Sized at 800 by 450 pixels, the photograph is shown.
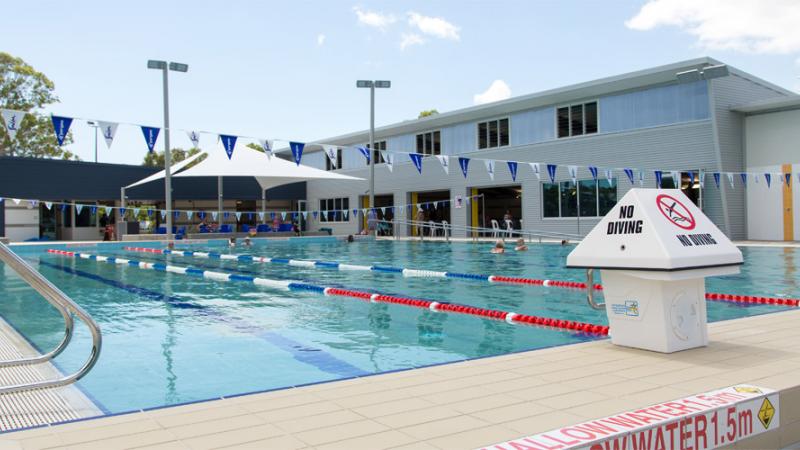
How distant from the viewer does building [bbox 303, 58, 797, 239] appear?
19938 millimetres

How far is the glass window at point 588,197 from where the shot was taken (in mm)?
23047

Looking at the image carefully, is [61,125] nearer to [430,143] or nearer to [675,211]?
[675,211]

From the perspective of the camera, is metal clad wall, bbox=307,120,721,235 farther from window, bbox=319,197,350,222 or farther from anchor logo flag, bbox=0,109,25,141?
anchor logo flag, bbox=0,109,25,141

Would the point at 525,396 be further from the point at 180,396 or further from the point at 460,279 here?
the point at 460,279

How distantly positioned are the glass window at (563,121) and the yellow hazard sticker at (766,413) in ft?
71.5

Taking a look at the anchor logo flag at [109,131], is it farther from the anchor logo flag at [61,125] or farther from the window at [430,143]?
the window at [430,143]

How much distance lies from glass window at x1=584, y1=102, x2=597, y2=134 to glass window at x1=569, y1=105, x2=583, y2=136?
0.24m

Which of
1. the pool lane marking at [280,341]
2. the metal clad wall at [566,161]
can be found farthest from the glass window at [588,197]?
the pool lane marking at [280,341]

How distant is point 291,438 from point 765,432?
229 cm

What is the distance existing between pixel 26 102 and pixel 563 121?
3390 cm

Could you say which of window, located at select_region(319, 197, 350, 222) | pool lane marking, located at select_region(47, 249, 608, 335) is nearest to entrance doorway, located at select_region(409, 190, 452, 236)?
window, located at select_region(319, 197, 350, 222)

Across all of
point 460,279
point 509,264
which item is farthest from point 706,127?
point 460,279

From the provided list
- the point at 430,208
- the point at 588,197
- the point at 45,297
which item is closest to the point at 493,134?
the point at 588,197

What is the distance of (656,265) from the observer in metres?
3.94
